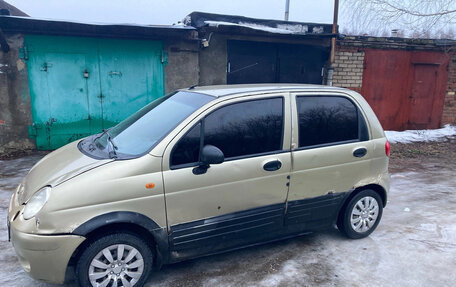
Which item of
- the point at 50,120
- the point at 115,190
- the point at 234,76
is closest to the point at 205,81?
the point at 234,76

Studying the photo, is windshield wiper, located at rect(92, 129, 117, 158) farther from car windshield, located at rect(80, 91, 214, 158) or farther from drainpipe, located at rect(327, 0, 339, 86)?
drainpipe, located at rect(327, 0, 339, 86)

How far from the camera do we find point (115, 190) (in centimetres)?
268

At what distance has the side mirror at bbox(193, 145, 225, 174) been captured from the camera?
9.32 ft

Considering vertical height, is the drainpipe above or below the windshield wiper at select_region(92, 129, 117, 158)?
above

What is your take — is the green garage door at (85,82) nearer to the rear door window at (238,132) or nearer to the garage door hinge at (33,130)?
the garage door hinge at (33,130)

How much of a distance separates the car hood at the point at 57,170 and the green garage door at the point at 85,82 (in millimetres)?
4866

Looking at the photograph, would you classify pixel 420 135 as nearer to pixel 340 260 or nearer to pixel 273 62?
pixel 273 62

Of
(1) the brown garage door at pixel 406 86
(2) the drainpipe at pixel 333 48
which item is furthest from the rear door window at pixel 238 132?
(1) the brown garage door at pixel 406 86

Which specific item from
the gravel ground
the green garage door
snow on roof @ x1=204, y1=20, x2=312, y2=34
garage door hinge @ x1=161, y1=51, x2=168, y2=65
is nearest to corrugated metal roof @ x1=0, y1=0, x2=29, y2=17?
the green garage door

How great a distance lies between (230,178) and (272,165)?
0.46m

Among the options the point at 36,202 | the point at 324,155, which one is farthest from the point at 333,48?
the point at 36,202

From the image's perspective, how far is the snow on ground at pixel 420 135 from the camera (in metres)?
10.1

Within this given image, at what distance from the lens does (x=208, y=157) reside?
2840 millimetres

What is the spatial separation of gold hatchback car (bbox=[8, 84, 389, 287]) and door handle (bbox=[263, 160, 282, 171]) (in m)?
0.01
